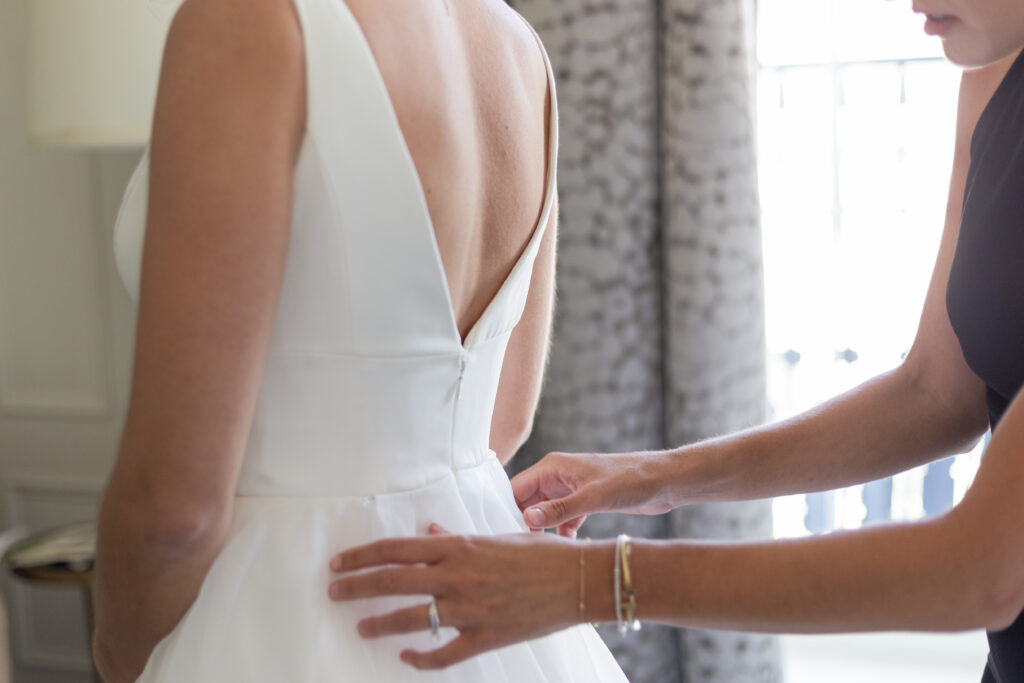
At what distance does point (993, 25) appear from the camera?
89 centimetres

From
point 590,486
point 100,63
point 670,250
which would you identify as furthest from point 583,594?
point 100,63

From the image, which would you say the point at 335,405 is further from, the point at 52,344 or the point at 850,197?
the point at 52,344

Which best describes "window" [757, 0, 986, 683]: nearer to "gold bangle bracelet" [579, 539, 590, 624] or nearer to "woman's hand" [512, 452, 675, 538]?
"woman's hand" [512, 452, 675, 538]

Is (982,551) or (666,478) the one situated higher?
(982,551)

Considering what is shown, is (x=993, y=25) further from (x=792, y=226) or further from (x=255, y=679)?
(x=792, y=226)

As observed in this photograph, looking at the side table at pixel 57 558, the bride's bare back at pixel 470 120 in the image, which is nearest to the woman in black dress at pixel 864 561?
the bride's bare back at pixel 470 120

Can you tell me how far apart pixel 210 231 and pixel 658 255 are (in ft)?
4.25

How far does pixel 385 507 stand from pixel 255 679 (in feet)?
0.56

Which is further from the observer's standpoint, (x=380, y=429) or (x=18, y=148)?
(x=18, y=148)

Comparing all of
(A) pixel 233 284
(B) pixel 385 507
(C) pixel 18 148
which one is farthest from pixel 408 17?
(C) pixel 18 148

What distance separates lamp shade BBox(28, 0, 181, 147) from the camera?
64.2 inches

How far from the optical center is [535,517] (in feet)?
3.31

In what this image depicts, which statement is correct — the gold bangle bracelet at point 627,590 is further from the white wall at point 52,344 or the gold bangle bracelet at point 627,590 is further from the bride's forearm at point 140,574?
the white wall at point 52,344

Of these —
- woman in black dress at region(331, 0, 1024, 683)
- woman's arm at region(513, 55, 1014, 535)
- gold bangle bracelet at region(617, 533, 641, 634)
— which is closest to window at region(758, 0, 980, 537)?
woman's arm at region(513, 55, 1014, 535)
